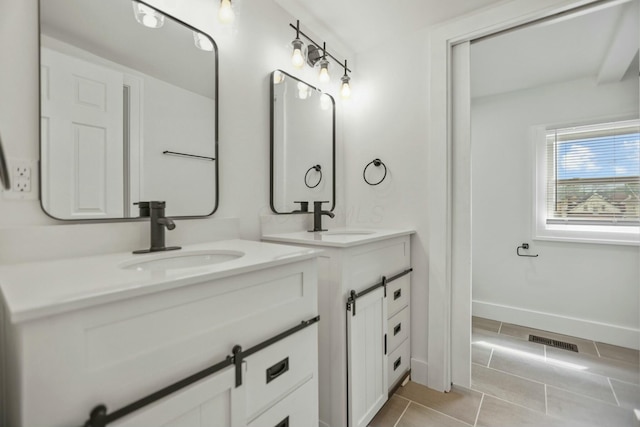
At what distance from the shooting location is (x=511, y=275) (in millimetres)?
2887

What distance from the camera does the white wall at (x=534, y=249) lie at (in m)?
2.41

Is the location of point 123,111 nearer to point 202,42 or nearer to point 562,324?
point 202,42

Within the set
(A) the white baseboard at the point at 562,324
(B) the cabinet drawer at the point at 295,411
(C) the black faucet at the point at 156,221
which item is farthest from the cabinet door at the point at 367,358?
(A) the white baseboard at the point at 562,324

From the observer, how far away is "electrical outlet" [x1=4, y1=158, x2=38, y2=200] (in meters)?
0.91

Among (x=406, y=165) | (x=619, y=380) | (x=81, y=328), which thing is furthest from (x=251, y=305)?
(x=619, y=380)

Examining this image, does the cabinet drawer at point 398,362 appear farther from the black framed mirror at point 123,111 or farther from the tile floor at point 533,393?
the black framed mirror at point 123,111

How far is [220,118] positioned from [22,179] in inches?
30.0

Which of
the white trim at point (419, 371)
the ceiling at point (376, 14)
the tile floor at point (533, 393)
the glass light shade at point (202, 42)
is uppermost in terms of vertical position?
the ceiling at point (376, 14)

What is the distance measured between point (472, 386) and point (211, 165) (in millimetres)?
2026

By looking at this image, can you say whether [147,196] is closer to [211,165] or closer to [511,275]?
[211,165]

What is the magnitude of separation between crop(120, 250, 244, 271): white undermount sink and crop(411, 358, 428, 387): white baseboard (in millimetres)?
1506

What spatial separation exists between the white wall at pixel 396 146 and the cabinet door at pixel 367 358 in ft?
1.49

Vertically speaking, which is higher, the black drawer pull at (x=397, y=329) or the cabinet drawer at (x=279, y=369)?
the cabinet drawer at (x=279, y=369)

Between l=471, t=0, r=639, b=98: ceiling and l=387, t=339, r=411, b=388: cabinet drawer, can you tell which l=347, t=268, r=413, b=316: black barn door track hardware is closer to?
l=387, t=339, r=411, b=388: cabinet drawer
